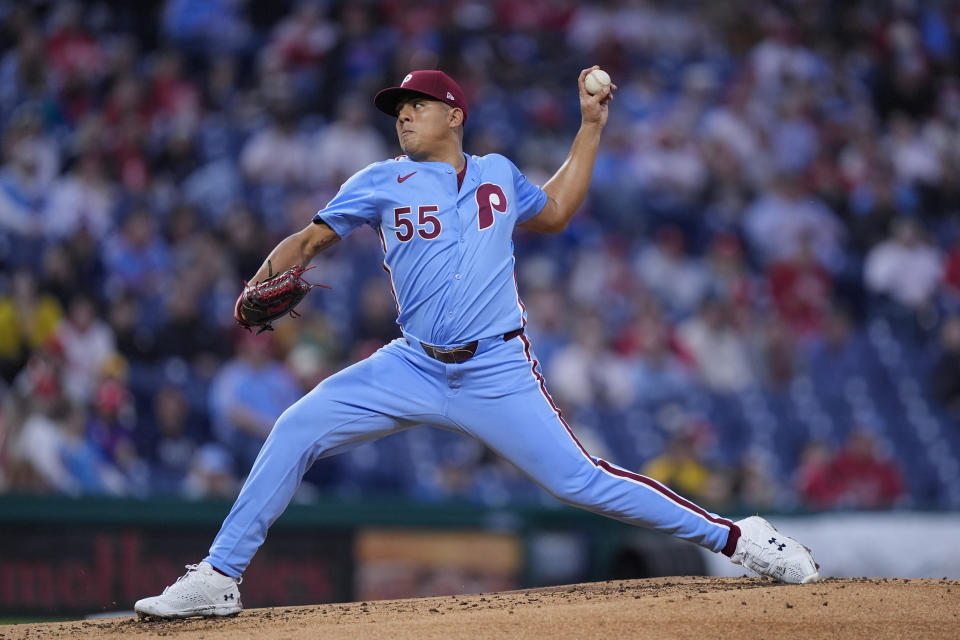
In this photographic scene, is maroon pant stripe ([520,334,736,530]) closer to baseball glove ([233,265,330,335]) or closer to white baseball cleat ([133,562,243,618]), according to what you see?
baseball glove ([233,265,330,335])

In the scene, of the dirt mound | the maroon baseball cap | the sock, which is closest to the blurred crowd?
the dirt mound

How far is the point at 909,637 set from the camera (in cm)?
381

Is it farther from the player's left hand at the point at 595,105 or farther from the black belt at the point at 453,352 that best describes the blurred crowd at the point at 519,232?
the player's left hand at the point at 595,105

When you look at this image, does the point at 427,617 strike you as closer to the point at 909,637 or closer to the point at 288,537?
the point at 909,637

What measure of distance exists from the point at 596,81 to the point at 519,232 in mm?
5838

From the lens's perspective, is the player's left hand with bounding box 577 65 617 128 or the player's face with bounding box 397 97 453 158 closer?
the player's face with bounding box 397 97 453 158

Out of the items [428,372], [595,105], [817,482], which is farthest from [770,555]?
[817,482]

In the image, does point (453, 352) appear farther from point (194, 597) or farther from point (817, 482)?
point (817, 482)

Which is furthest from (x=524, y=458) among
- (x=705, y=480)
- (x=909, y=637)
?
(x=705, y=480)

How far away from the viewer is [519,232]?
33.8 feet

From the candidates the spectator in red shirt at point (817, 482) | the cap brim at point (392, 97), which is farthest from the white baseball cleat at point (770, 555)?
the spectator in red shirt at point (817, 482)

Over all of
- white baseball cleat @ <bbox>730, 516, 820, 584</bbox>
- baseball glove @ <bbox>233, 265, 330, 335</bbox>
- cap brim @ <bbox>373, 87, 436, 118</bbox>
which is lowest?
white baseball cleat @ <bbox>730, 516, 820, 584</bbox>

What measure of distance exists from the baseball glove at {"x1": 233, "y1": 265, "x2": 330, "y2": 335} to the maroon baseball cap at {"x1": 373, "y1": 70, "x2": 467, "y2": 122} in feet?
2.18

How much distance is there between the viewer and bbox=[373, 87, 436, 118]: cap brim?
4.23 meters
